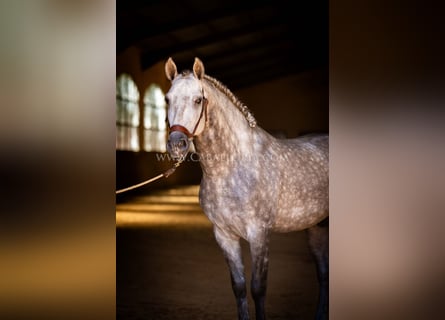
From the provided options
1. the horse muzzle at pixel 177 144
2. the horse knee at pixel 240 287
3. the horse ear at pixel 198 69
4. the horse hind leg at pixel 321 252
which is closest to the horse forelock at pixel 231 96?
the horse ear at pixel 198 69

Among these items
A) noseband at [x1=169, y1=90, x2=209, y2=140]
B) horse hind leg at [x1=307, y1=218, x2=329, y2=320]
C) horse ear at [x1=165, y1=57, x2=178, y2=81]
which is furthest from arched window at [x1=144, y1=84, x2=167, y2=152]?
noseband at [x1=169, y1=90, x2=209, y2=140]

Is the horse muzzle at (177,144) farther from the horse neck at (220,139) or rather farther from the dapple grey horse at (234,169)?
the horse neck at (220,139)

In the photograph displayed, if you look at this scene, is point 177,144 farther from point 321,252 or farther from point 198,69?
point 321,252

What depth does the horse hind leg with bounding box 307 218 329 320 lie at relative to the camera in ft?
11.7

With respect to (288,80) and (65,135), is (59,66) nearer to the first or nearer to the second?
(65,135)

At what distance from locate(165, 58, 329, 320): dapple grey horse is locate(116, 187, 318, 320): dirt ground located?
766 millimetres

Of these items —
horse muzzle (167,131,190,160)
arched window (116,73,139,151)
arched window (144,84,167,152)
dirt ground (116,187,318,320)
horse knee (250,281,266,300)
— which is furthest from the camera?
arched window (144,84,167,152)

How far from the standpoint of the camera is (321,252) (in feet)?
12.2

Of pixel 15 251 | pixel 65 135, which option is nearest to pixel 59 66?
pixel 65 135

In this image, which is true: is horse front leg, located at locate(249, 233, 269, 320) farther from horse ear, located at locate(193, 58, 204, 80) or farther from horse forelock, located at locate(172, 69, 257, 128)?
horse ear, located at locate(193, 58, 204, 80)

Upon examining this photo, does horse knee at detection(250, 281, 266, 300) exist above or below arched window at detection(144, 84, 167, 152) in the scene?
below

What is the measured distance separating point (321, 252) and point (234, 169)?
3.64 ft

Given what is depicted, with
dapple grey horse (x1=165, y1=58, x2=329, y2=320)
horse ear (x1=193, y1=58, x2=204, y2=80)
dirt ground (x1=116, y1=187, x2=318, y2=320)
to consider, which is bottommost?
dirt ground (x1=116, y1=187, x2=318, y2=320)

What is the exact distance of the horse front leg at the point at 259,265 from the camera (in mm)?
2930
